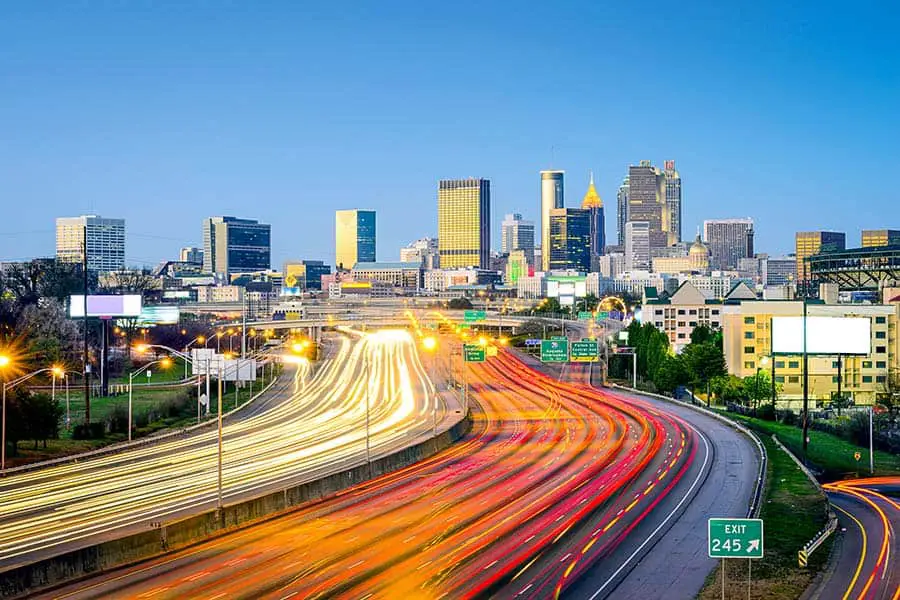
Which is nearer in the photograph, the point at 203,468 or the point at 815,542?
the point at 815,542

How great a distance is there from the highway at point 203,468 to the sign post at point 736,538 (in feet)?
65.5

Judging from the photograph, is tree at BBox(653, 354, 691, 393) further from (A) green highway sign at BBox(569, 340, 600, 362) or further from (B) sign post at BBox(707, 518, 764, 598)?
(B) sign post at BBox(707, 518, 764, 598)

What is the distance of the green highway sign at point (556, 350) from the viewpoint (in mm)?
101188

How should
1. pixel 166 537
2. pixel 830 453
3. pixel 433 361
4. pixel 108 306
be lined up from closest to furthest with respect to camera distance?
pixel 166 537, pixel 830 453, pixel 108 306, pixel 433 361

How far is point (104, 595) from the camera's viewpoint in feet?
105

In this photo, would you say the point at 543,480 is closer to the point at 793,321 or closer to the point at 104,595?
the point at 104,595

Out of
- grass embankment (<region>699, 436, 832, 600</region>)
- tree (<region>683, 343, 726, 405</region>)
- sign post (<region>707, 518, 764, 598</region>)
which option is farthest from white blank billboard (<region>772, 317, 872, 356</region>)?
sign post (<region>707, 518, 764, 598</region>)

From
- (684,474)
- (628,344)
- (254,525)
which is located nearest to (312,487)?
(254,525)

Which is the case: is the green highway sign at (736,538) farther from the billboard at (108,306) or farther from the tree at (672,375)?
Answer: the tree at (672,375)

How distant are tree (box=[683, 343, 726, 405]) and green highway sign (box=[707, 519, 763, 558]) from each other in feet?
274

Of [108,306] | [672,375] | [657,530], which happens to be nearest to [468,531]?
[657,530]

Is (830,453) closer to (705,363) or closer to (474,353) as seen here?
(474,353)

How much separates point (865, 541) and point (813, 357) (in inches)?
2803

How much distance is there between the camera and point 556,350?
10156cm
